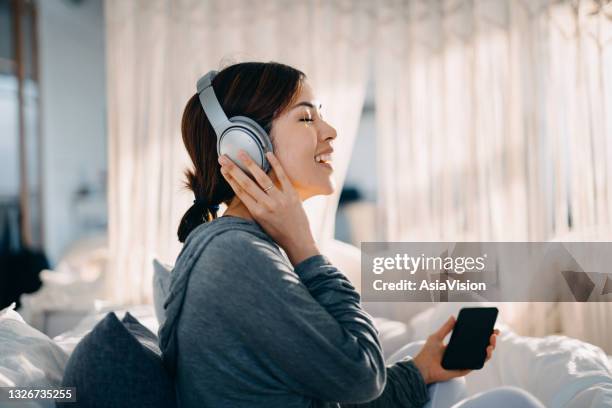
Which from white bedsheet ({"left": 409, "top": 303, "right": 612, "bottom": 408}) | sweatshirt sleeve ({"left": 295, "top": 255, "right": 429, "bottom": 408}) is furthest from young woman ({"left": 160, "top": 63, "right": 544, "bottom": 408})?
white bedsheet ({"left": 409, "top": 303, "right": 612, "bottom": 408})

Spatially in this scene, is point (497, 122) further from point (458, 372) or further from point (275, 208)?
point (275, 208)

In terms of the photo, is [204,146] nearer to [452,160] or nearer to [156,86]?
[452,160]

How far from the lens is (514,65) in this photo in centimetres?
252

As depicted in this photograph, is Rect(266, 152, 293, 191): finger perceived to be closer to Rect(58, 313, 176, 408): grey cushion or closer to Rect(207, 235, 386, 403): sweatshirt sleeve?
Rect(207, 235, 386, 403): sweatshirt sleeve

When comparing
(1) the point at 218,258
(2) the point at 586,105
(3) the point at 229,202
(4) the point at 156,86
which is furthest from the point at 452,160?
(1) the point at 218,258

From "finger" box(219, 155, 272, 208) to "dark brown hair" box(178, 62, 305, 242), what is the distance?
82mm

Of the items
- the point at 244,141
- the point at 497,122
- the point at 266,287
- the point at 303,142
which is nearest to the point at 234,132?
the point at 244,141

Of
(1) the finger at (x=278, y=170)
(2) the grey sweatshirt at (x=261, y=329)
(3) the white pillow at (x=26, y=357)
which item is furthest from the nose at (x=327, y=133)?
(3) the white pillow at (x=26, y=357)

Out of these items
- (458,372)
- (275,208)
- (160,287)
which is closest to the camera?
(275,208)

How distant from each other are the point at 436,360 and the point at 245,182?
21.0 inches

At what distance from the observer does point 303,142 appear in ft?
3.16

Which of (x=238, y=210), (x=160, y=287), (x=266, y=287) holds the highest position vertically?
(x=238, y=210)

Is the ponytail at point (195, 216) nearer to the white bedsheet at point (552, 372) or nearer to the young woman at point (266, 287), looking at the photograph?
the young woman at point (266, 287)

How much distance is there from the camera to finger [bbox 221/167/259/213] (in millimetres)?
896
